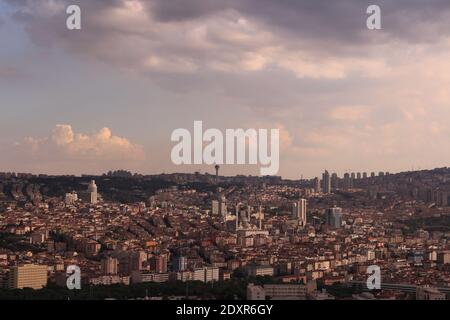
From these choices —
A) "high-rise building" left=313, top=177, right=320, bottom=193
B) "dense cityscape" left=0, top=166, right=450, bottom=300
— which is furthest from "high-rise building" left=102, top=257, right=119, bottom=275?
"high-rise building" left=313, top=177, right=320, bottom=193

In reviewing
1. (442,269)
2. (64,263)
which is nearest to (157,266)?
(64,263)

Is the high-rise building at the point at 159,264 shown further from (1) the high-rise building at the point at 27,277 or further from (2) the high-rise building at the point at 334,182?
(2) the high-rise building at the point at 334,182

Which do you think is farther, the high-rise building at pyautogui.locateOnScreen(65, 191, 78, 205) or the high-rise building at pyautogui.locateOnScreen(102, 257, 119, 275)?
the high-rise building at pyautogui.locateOnScreen(65, 191, 78, 205)

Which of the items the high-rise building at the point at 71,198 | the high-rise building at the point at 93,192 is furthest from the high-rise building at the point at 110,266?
the high-rise building at the point at 93,192

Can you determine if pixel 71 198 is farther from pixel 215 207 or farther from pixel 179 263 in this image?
pixel 179 263

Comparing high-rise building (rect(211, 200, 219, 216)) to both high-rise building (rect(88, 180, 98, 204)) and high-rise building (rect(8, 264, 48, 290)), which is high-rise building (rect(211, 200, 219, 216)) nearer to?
high-rise building (rect(88, 180, 98, 204))

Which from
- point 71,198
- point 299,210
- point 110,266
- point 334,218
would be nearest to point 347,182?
point 299,210
